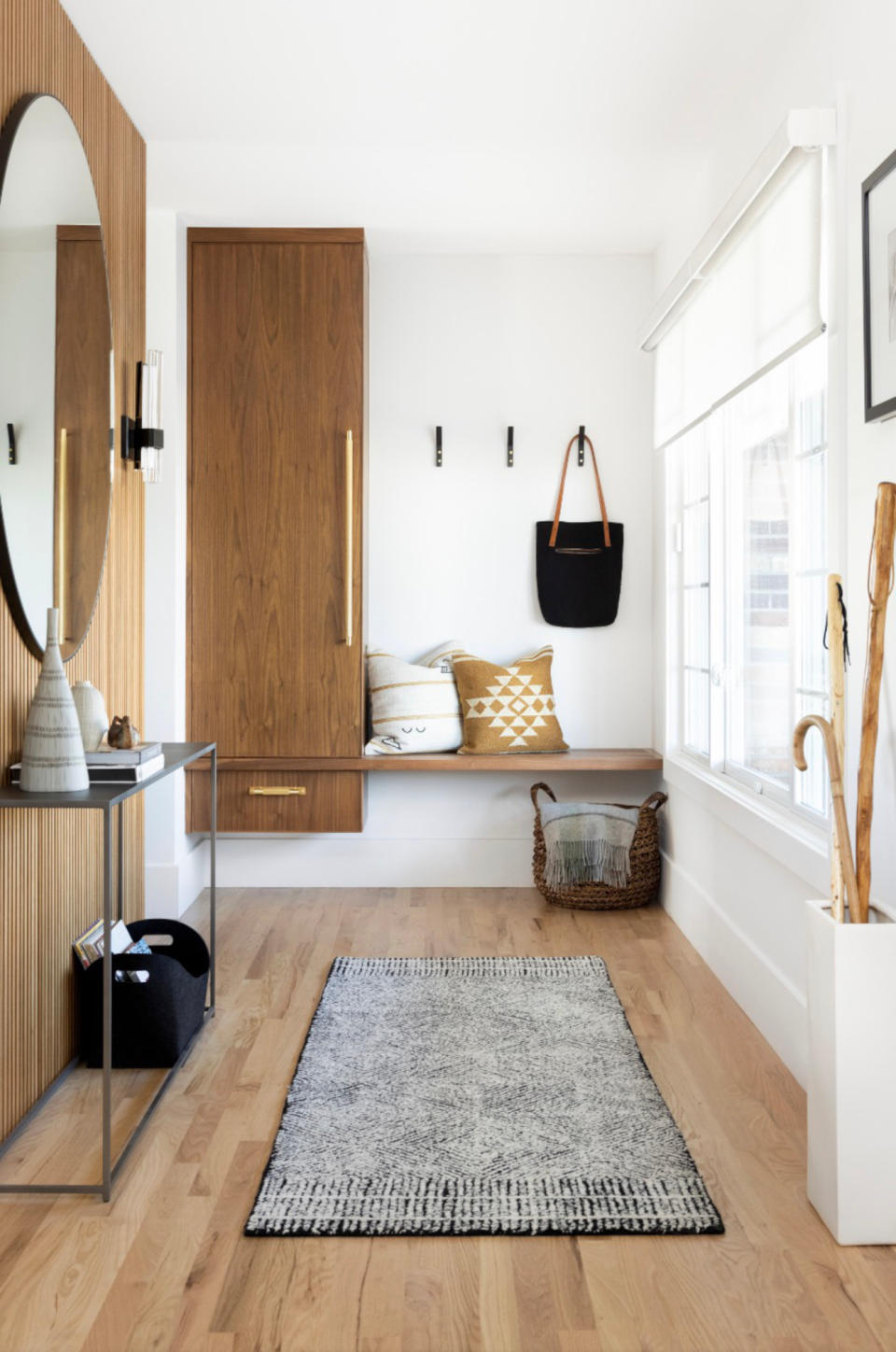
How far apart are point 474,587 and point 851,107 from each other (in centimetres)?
247

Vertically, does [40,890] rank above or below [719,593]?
below

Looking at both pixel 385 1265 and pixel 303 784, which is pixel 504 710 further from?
pixel 385 1265

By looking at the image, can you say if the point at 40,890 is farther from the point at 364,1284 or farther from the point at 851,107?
the point at 851,107

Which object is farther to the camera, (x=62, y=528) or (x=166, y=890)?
(x=166, y=890)

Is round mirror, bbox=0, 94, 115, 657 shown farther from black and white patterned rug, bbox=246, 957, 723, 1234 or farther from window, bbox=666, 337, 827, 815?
window, bbox=666, 337, 827, 815

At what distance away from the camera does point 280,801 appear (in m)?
4.15

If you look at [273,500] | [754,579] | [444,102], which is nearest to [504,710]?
[273,500]

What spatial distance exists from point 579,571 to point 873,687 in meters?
2.62

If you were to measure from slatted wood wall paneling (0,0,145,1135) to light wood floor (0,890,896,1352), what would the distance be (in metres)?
0.20

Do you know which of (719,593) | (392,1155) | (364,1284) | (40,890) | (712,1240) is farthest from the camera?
(719,593)

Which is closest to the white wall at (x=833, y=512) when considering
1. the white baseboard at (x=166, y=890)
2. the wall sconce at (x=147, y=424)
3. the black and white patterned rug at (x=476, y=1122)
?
the black and white patterned rug at (x=476, y=1122)

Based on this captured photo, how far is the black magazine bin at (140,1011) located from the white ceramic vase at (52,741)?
24.1 inches

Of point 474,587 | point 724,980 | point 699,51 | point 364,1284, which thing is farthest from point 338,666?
point 364,1284

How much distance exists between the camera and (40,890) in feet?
7.89
